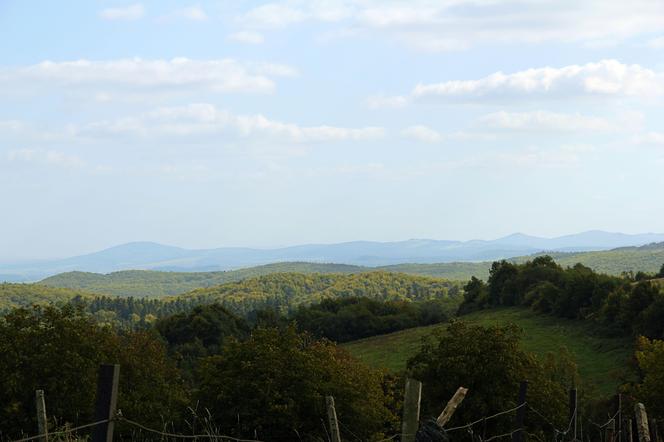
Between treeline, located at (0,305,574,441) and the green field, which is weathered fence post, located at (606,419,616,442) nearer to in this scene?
treeline, located at (0,305,574,441)

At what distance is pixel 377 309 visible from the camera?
146 metres

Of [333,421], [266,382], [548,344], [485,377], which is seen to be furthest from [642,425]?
[548,344]

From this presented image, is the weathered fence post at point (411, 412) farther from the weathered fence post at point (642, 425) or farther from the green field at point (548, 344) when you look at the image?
the green field at point (548, 344)

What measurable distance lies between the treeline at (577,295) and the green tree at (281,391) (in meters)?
49.2

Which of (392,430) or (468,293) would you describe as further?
(468,293)

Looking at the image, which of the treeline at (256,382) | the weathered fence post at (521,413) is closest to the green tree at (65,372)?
the treeline at (256,382)

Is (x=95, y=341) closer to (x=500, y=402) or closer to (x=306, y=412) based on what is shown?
(x=306, y=412)

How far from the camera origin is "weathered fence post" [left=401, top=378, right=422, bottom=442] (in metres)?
10.9

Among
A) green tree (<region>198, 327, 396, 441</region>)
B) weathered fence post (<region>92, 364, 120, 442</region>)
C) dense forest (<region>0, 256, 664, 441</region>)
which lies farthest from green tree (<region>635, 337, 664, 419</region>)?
weathered fence post (<region>92, 364, 120, 442</region>)

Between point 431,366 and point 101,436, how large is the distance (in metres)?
42.1

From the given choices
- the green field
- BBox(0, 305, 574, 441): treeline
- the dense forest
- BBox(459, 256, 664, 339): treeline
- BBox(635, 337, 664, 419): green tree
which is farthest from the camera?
BBox(459, 256, 664, 339): treeline

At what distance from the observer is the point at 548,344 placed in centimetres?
9212

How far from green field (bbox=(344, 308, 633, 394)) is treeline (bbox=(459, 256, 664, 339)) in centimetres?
231

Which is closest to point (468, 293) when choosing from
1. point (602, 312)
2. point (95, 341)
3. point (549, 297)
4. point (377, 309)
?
point (377, 309)
